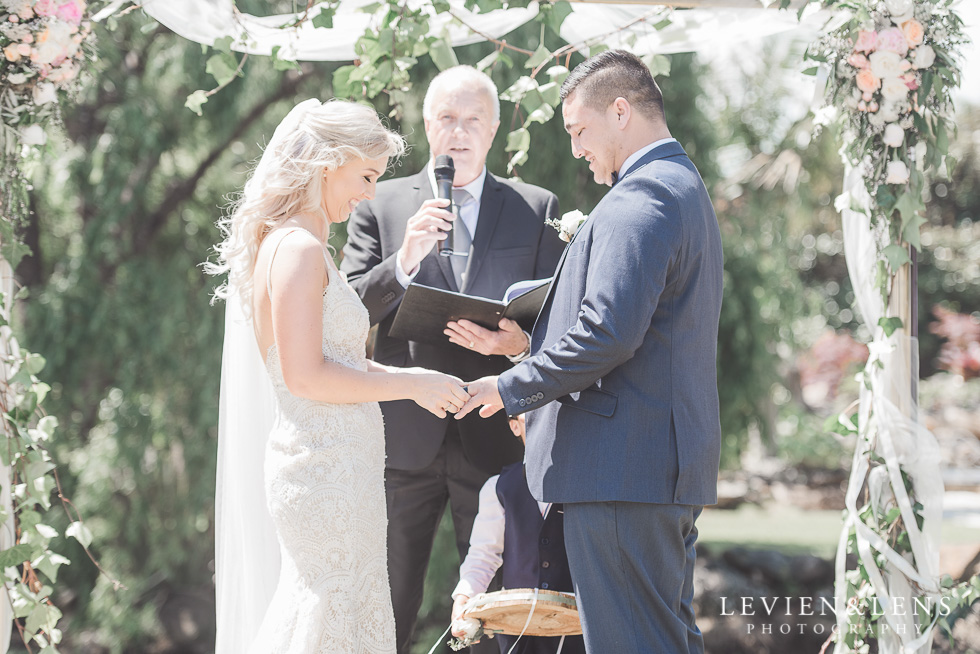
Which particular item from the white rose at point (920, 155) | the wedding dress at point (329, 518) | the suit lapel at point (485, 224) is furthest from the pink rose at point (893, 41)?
the wedding dress at point (329, 518)

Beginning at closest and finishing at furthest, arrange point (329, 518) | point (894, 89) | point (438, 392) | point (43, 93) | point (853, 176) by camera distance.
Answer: point (329, 518) → point (438, 392) → point (43, 93) → point (894, 89) → point (853, 176)

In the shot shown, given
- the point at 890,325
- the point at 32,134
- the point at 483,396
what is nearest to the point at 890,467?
the point at 890,325

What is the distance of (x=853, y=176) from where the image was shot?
365cm

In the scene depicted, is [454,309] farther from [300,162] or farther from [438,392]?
[300,162]

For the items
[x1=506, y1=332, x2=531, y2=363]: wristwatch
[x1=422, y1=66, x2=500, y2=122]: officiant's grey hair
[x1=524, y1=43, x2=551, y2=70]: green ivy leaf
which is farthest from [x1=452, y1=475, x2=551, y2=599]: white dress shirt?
[x1=524, y1=43, x2=551, y2=70]: green ivy leaf

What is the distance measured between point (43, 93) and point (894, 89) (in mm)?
3226

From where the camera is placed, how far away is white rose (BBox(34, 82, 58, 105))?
3.29m

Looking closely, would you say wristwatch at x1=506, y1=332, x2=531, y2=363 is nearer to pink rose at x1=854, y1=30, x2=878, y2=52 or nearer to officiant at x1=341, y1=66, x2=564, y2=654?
officiant at x1=341, y1=66, x2=564, y2=654

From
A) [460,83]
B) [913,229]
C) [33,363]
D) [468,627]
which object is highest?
[460,83]

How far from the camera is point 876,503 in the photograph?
3.56m

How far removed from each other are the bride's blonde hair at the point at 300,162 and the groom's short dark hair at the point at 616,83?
620 millimetres

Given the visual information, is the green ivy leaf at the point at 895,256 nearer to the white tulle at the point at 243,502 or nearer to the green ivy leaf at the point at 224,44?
the white tulle at the point at 243,502

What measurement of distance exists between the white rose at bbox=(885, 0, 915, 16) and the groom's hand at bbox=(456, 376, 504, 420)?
7.03 feet

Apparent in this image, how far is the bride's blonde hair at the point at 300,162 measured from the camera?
2635mm
